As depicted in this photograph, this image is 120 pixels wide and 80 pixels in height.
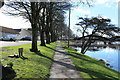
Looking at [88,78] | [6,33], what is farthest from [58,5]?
[6,33]

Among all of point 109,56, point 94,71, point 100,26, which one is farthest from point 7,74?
point 109,56

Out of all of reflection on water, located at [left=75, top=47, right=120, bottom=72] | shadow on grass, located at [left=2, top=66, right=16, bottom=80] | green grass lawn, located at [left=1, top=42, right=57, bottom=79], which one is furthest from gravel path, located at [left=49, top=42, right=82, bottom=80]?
reflection on water, located at [left=75, top=47, right=120, bottom=72]

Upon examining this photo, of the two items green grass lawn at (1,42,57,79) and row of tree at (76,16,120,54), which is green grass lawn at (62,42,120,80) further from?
row of tree at (76,16,120,54)

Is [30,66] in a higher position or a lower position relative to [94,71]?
higher

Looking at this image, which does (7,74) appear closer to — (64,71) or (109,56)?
(64,71)

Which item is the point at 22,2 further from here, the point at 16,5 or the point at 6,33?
the point at 6,33

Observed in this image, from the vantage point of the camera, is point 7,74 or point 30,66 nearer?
point 7,74

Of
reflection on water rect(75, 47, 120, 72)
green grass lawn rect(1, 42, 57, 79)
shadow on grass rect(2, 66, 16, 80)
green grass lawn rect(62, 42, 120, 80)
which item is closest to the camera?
shadow on grass rect(2, 66, 16, 80)

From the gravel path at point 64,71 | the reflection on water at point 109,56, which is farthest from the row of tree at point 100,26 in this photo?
the gravel path at point 64,71

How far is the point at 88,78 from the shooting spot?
6559mm

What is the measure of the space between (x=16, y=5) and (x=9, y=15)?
161 centimetres

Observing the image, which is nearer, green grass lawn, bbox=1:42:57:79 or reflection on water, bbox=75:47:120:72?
green grass lawn, bbox=1:42:57:79

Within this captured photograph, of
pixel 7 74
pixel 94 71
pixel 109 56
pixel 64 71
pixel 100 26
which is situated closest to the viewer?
pixel 7 74

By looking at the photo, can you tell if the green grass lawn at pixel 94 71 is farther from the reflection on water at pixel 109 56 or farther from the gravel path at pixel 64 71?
the reflection on water at pixel 109 56
